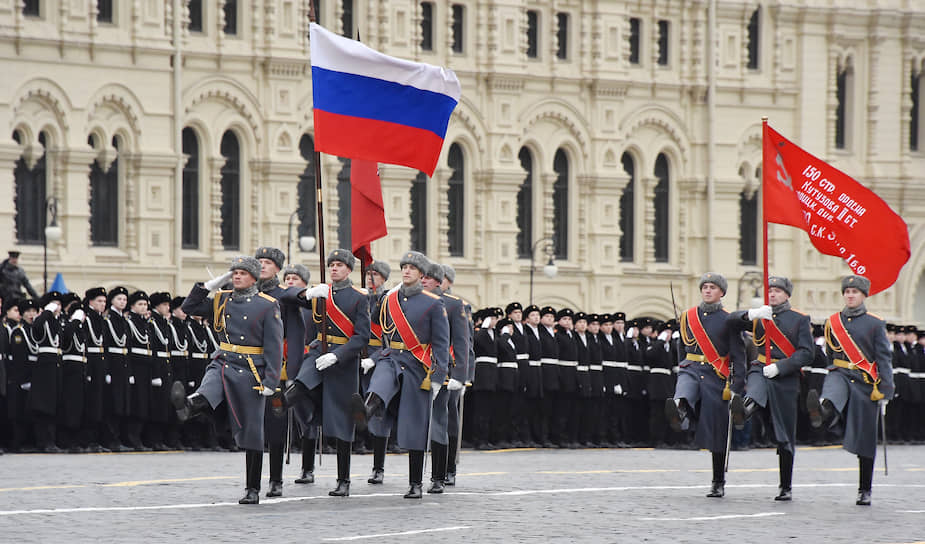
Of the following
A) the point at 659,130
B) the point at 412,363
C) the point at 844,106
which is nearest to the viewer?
the point at 412,363

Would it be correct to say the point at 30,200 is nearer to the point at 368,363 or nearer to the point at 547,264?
the point at 547,264

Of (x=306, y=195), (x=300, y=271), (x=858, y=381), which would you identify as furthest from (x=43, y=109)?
(x=858, y=381)

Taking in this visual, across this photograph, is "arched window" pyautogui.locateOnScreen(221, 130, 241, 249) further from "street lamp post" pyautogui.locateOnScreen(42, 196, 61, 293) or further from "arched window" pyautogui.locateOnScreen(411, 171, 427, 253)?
"arched window" pyautogui.locateOnScreen(411, 171, 427, 253)

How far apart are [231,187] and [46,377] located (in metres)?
17.1

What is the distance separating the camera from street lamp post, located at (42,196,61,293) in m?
31.4

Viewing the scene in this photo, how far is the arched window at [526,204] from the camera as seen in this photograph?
4019 cm

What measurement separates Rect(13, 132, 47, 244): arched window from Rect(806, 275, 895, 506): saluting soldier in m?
21.8

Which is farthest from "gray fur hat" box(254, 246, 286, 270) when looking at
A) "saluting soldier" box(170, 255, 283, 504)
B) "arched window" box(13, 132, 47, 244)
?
"arched window" box(13, 132, 47, 244)

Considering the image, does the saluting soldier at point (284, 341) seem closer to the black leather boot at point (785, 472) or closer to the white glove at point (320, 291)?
the white glove at point (320, 291)

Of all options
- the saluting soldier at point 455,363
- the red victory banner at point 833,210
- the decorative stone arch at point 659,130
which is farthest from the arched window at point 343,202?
the saluting soldier at point 455,363

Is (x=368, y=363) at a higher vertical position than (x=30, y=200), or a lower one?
lower

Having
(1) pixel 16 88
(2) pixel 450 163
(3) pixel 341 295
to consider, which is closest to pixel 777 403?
(3) pixel 341 295

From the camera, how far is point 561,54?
40.5m

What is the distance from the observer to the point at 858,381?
1512 centimetres
